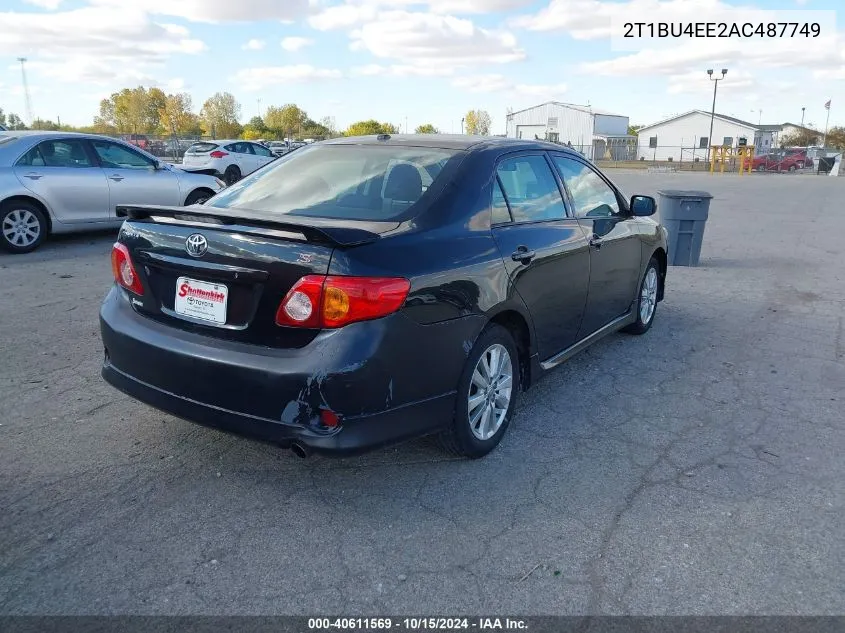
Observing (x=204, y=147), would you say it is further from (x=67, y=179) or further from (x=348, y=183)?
(x=348, y=183)

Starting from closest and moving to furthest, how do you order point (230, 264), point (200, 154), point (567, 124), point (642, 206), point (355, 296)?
A: point (355, 296) < point (230, 264) < point (642, 206) < point (200, 154) < point (567, 124)

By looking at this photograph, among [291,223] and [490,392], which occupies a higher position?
[291,223]

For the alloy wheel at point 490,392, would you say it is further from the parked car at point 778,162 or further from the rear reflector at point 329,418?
the parked car at point 778,162

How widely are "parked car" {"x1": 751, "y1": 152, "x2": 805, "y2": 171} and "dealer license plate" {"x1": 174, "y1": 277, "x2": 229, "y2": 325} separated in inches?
1991

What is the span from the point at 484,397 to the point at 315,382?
3.57ft

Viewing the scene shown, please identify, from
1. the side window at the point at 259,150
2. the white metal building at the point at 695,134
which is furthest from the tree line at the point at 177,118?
the side window at the point at 259,150

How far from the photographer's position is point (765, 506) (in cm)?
316

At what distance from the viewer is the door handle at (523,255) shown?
3602 mm

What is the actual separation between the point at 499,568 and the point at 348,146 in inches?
101

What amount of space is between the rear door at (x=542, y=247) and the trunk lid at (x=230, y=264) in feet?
2.71

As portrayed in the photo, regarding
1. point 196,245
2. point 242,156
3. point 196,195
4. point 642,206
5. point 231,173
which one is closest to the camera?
point 196,245

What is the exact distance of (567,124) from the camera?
80062 millimetres

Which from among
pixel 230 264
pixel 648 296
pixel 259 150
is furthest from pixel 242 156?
pixel 230 264

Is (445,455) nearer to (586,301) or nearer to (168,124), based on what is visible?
(586,301)
